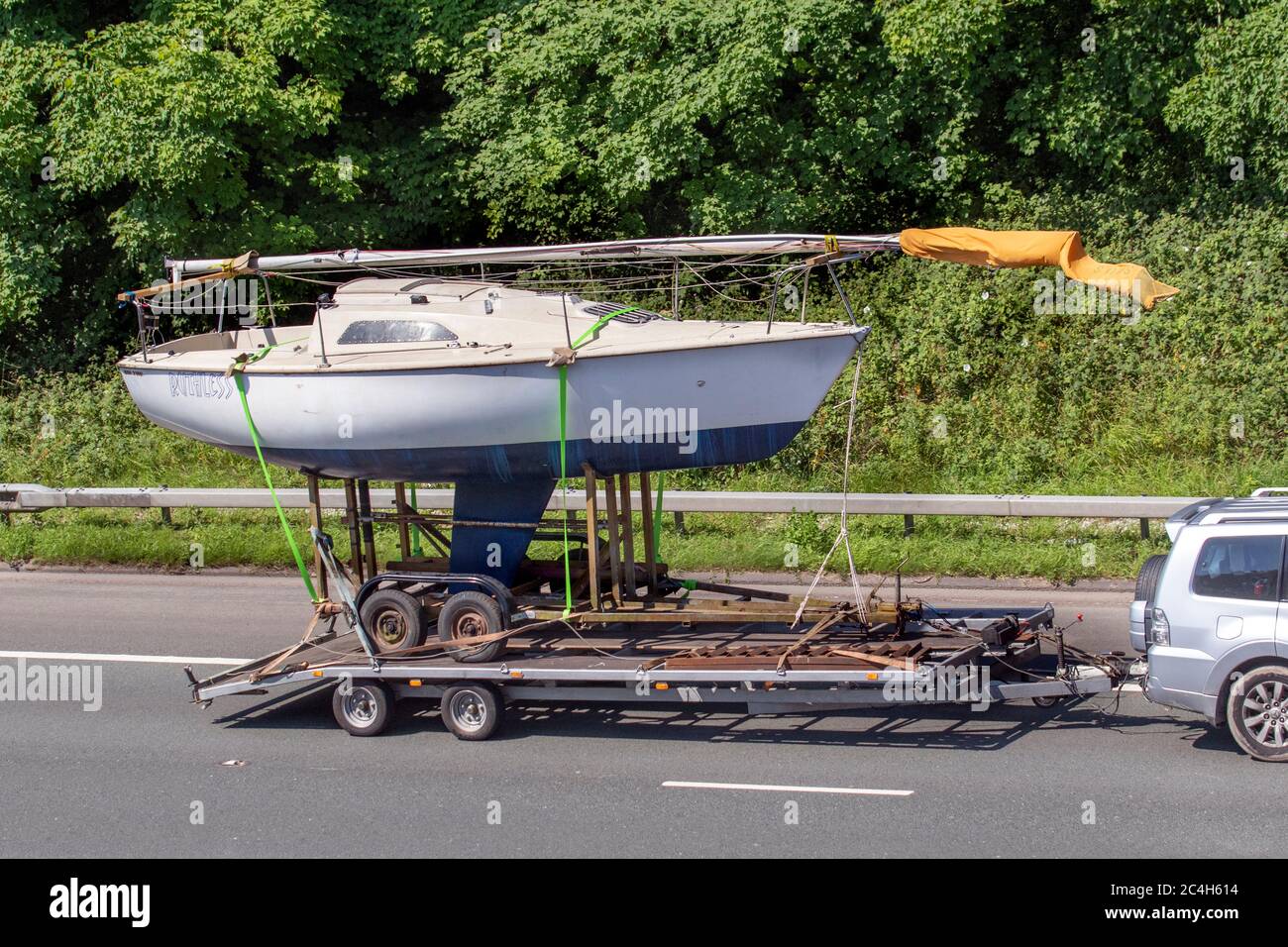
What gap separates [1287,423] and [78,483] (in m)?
16.6

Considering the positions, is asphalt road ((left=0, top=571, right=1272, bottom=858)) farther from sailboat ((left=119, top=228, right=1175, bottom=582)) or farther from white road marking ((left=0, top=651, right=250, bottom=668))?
sailboat ((left=119, top=228, right=1175, bottom=582))

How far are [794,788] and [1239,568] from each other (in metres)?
3.33

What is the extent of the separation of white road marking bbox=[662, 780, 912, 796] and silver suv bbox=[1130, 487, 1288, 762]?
205cm

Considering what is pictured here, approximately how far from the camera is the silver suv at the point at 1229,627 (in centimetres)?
873

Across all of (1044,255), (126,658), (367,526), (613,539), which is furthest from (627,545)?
(126,658)

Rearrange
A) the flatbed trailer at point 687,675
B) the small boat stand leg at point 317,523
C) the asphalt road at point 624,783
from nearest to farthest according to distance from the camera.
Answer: the asphalt road at point 624,783 → the flatbed trailer at point 687,675 → the small boat stand leg at point 317,523

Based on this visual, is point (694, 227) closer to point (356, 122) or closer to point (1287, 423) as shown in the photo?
point (356, 122)

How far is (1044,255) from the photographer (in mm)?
8781

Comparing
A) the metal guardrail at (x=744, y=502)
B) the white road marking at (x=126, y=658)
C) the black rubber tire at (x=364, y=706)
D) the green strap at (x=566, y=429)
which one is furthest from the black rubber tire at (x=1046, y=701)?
the white road marking at (x=126, y=658)

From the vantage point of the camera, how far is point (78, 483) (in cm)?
1961

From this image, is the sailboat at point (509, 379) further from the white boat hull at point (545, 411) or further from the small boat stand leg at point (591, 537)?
the small boat stand leg at point (591, 537)

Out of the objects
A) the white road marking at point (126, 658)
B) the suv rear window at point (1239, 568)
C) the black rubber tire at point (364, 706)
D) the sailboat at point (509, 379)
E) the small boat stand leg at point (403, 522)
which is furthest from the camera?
the white road marking at point (126, 658)

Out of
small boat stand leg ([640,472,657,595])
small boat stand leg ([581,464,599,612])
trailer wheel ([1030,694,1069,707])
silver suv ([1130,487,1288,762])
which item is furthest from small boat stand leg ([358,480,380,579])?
silver suv ([1130,487,1288,762])

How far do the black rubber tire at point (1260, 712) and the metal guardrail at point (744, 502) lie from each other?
5.49 m
